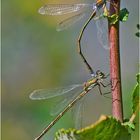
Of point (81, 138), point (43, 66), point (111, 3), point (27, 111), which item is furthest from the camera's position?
point (43, 66)

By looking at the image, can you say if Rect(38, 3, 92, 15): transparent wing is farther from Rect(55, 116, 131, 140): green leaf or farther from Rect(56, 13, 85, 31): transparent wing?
Rect(55, 116, 131, 140): green leaf

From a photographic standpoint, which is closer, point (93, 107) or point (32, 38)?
point (93, 107)

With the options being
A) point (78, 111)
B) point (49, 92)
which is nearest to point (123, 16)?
point (78, 111)

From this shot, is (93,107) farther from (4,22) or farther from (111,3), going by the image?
(111,3)

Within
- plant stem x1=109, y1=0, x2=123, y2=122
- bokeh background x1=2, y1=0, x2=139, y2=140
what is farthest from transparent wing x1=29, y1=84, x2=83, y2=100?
bokeh background x1=2, y1=0, x2=139, y2=140

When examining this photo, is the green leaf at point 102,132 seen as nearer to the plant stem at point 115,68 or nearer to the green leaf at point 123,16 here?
the plant stem at point 115,68

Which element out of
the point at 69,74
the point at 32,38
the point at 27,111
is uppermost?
the point at 32,38

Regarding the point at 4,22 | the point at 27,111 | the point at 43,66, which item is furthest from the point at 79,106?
the point at 4,22
